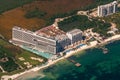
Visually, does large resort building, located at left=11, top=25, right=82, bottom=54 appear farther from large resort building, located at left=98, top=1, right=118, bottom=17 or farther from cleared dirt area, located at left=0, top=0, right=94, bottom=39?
large resort building, located at left=98, top=1, right=118, bottom=17

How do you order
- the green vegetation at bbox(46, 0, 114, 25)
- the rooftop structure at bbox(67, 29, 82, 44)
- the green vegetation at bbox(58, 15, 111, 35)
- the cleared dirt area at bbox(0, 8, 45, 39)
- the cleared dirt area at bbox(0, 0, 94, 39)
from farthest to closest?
the green vegetation at bbox(46, 0, 114, 25)
the cleared dirt area at bbox(0, 0, 94, 39)
the green vegetation at bbox(58, 15, 111, 35)
the cleared dirt area at bbox(0, 8, 45, 39)
the rooftop structure at bbox(67, 29, 82, 44)

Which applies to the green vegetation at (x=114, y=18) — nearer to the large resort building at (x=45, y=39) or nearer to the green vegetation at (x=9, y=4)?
the large resort building at (x=45, y=39)

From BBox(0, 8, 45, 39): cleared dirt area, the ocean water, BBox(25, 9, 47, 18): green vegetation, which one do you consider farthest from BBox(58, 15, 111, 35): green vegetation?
the ocean water

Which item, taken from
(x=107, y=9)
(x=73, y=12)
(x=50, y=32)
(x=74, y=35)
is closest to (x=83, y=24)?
(x=73, y=12)

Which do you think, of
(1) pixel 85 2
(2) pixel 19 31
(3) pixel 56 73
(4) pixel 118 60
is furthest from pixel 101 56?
(1) pixel 85 2

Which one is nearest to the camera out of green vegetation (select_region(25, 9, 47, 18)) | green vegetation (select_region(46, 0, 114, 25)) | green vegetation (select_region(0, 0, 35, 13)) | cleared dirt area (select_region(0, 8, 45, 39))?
cleared dirt area (select_region(0, 8, 45, 39))

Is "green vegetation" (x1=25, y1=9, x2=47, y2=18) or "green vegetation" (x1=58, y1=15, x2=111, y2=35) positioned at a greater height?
"green vegetation" (x1=25, y1=9, x2=47, y2=18)

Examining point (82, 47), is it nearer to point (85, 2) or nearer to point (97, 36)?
point (97, 36)

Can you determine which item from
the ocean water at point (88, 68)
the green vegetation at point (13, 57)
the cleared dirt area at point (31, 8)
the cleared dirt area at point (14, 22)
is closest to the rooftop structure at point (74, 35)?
the ocean water at point (88, 68)
